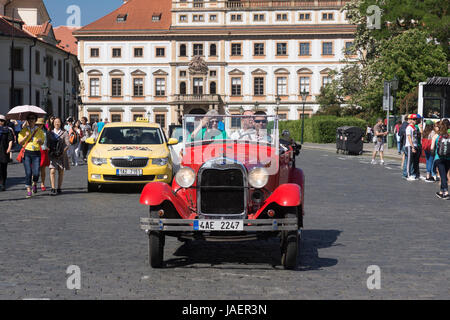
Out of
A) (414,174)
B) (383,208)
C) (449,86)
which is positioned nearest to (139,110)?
(449,86)

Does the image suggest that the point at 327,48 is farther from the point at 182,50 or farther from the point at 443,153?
the point at 443,153

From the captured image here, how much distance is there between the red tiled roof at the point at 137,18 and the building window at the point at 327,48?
2046 centimetres

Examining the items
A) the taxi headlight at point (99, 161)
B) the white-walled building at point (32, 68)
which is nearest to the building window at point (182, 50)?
the white-walled building at point (32, 68)

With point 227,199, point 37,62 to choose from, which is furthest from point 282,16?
point 227,199

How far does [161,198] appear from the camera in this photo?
25.6ft

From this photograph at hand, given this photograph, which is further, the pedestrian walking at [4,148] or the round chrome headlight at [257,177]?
the pedestrian walking at [4,148]

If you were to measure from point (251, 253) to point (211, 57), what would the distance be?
282ft

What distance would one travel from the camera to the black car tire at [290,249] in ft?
24.9

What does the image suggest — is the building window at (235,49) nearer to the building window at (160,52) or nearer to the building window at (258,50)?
the building window at (258,50)

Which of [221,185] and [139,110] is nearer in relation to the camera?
[221,185]

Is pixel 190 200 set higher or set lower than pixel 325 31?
lower
